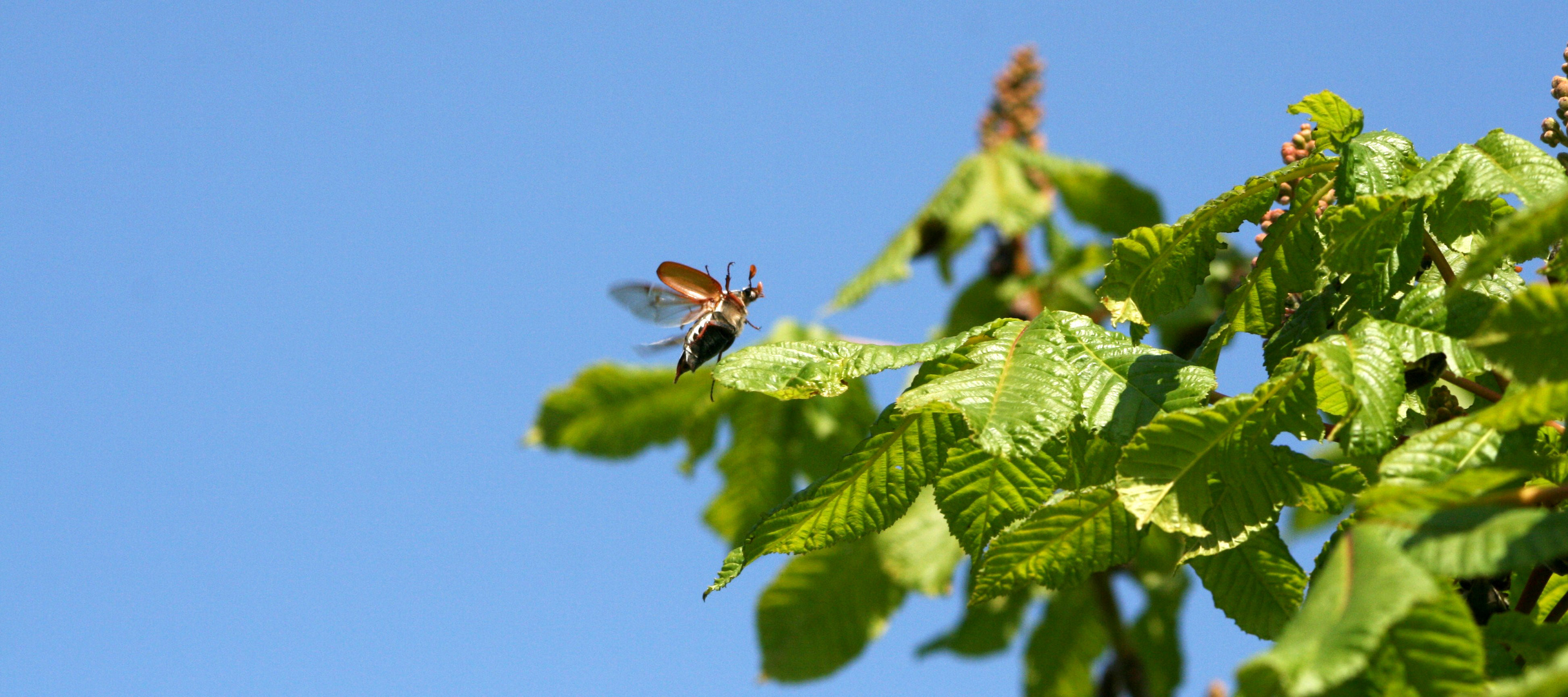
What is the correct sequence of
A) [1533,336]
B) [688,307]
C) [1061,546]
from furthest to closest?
[688,307], [1061,546], [1533,336]

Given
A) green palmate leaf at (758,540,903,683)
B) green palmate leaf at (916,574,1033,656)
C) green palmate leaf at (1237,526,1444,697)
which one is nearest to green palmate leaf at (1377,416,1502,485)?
green palmate leaf at (1237,526,1444,697)

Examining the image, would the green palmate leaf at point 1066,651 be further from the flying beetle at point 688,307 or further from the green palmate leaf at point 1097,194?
the flying beetle at point 688,307

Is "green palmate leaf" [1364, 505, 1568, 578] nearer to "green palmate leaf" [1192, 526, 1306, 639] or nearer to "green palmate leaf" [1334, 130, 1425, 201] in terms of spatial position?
"green palmate leaf" [1192, 526, 1306, 639]

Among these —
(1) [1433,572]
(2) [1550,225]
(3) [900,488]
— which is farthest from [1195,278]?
(1) [1433,572]

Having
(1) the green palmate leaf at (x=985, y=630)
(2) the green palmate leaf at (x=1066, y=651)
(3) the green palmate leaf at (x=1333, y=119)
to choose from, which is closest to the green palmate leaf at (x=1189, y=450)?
(3) the green palmate leaf at (x=1333, y=119)

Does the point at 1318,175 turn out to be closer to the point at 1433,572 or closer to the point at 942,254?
the point at 1433,572

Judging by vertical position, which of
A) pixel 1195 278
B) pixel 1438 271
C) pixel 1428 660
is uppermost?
pixel 1195 278

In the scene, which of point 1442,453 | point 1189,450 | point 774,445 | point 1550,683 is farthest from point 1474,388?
point 774,445

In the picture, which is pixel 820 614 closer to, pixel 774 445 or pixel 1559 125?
pixel 774 445
